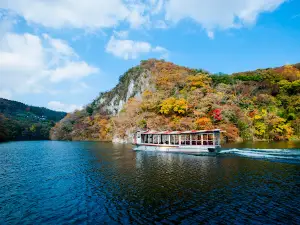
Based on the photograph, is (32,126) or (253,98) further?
(32,126)

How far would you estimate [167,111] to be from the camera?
55.5m

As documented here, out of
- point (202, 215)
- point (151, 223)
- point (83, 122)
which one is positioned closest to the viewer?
point (151, 223)

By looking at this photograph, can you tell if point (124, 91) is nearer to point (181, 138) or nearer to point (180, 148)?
point (181, 138)

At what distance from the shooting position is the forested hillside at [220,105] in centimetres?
5469

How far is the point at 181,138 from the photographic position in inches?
1545

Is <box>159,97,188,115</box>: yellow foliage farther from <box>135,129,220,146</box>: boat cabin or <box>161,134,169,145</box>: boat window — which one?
<box>161,134,169,145</box>: boat window

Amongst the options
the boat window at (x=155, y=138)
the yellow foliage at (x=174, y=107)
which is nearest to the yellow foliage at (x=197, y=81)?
the yellow foliage at (x=174, y=107)

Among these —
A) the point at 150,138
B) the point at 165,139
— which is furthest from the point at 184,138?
the point at 150,138

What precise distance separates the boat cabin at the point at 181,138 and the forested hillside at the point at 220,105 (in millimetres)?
11779

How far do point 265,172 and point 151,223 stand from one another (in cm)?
1517

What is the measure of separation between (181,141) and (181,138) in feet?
1.87

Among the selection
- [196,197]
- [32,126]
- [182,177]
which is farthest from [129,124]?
[32,126]

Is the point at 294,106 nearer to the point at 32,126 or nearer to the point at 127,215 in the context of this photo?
the point at 127,215

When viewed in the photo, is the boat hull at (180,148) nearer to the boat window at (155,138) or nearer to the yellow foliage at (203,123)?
the boat window at (155,138)
